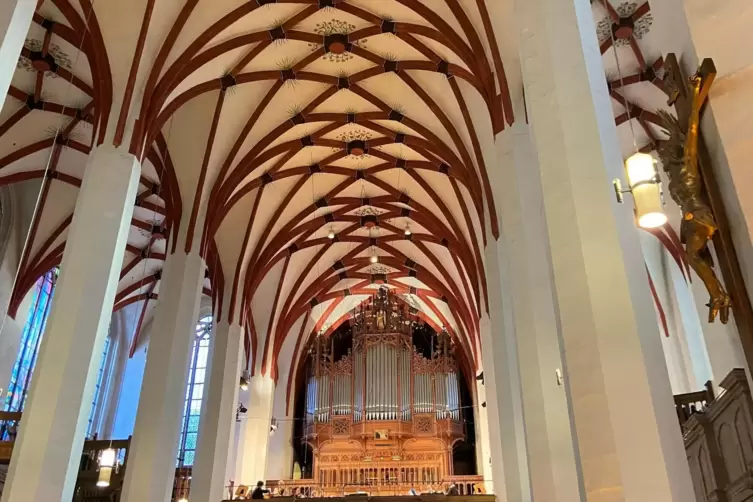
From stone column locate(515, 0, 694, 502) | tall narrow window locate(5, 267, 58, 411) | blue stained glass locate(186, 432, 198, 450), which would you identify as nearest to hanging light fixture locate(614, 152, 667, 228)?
stone column locate(515, 0, 694, 502)

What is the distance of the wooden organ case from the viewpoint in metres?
19.5

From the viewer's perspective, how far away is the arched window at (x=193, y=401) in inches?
818

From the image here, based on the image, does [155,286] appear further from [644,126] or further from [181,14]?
[644,126]

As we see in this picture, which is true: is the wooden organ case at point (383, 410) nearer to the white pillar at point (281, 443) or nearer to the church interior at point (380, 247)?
the church interior at point (380, 247)

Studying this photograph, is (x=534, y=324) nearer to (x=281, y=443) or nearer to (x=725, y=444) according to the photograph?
(x=725, y=444)

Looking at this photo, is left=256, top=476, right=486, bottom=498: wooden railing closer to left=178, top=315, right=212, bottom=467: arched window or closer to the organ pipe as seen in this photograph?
the organ pipe

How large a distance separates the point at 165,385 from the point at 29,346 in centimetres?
749

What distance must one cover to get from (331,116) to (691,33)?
501 inches

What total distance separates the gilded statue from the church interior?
0.02 metres

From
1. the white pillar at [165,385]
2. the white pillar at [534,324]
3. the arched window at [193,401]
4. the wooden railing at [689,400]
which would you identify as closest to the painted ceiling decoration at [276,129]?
the white pillar at [165,385]

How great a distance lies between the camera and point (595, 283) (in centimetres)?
478

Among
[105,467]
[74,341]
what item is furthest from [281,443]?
[74,341]

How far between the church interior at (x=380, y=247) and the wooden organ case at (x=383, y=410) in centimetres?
9

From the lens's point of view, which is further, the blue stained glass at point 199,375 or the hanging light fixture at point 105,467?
the blue stained glass at point 199,375
